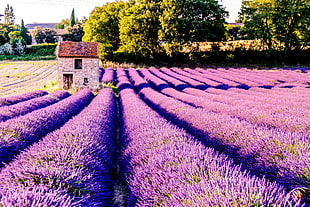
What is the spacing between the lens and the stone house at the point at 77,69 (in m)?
15.2

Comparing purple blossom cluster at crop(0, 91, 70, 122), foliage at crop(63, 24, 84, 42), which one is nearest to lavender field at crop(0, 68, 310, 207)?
purple blossom cluster at crop(0, 91, 70, 122)

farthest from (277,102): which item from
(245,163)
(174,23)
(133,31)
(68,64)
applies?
(133,31)

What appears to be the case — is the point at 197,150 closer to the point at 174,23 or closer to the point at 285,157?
the point at 285,157

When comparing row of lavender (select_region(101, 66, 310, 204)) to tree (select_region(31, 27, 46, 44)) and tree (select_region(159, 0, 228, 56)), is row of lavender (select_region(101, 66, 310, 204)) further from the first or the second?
tree (select_region(31, 27, 46, 44))

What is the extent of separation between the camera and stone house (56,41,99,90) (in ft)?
50.0

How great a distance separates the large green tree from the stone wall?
1802 centimetres

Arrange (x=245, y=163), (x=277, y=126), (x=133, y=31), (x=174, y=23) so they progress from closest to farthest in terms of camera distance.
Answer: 1. (x=245, y=163)
2. (x=277, y=126)
3. (x=174, y=23)
4. (x=133, y=31)

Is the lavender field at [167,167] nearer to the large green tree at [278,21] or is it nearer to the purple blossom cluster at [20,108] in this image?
the purple blossom cluster at [20,108]

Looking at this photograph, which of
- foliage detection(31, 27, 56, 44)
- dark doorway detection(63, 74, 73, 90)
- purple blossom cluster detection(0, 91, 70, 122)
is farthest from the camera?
foliage detection(31, 27, 56, 44)

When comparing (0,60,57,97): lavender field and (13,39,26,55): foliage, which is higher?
(13,39,26,55): foliage

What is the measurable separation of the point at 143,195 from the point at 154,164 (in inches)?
13.6

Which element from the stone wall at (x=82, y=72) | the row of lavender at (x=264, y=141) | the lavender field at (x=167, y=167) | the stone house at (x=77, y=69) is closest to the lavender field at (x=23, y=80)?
the stone house at (x=77, y=69)

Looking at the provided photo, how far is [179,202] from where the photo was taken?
1743 millimetres

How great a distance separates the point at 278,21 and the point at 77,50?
20.2 metres
